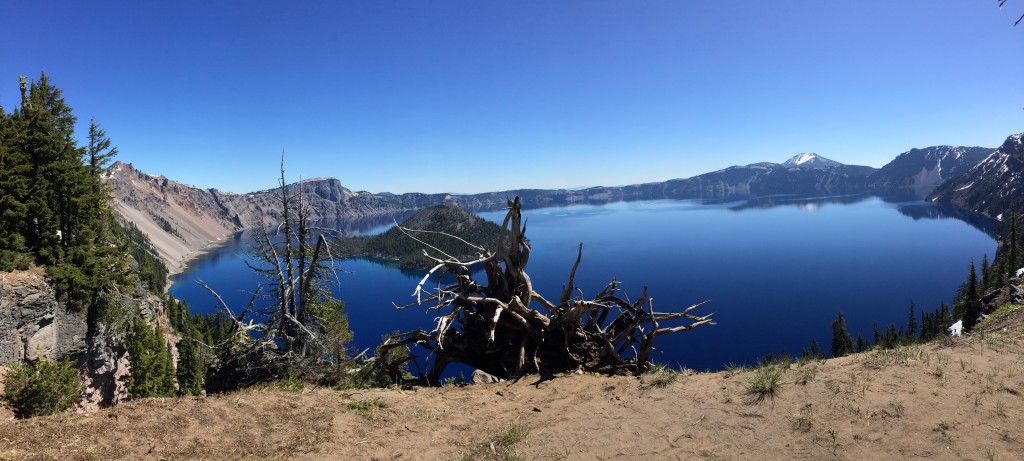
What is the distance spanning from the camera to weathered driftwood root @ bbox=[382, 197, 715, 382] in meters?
11.6

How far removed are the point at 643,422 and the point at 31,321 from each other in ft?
144

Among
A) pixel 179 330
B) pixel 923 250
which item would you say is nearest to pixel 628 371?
pixel 179 330

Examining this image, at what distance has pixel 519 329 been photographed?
11.9 m

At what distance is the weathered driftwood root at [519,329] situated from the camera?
11562mm

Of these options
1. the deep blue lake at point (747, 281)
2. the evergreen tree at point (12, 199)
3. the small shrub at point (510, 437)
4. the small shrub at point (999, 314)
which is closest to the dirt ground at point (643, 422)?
the small shrub at point (510, 437)

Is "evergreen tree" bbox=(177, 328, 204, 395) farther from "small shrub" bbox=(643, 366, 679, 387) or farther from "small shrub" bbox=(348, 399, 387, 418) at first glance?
"small shrub" bbox=(643, 366, 679, 387)

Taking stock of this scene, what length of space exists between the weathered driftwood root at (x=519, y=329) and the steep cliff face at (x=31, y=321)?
3414 centimetres

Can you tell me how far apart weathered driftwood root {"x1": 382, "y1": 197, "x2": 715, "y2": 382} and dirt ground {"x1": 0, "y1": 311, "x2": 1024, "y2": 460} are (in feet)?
8.19

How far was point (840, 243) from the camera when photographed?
168625mm

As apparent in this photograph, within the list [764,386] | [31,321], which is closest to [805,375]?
[764,386]

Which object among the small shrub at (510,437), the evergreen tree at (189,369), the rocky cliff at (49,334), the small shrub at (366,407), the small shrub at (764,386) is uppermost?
the small shrub at (764,386)

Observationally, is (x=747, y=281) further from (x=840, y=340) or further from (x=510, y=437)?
(x=510, y=437)

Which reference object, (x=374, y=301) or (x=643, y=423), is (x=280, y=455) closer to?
(x=643, y=423)

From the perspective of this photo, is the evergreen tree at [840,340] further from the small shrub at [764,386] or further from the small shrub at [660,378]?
the small shrub at [764,386]
